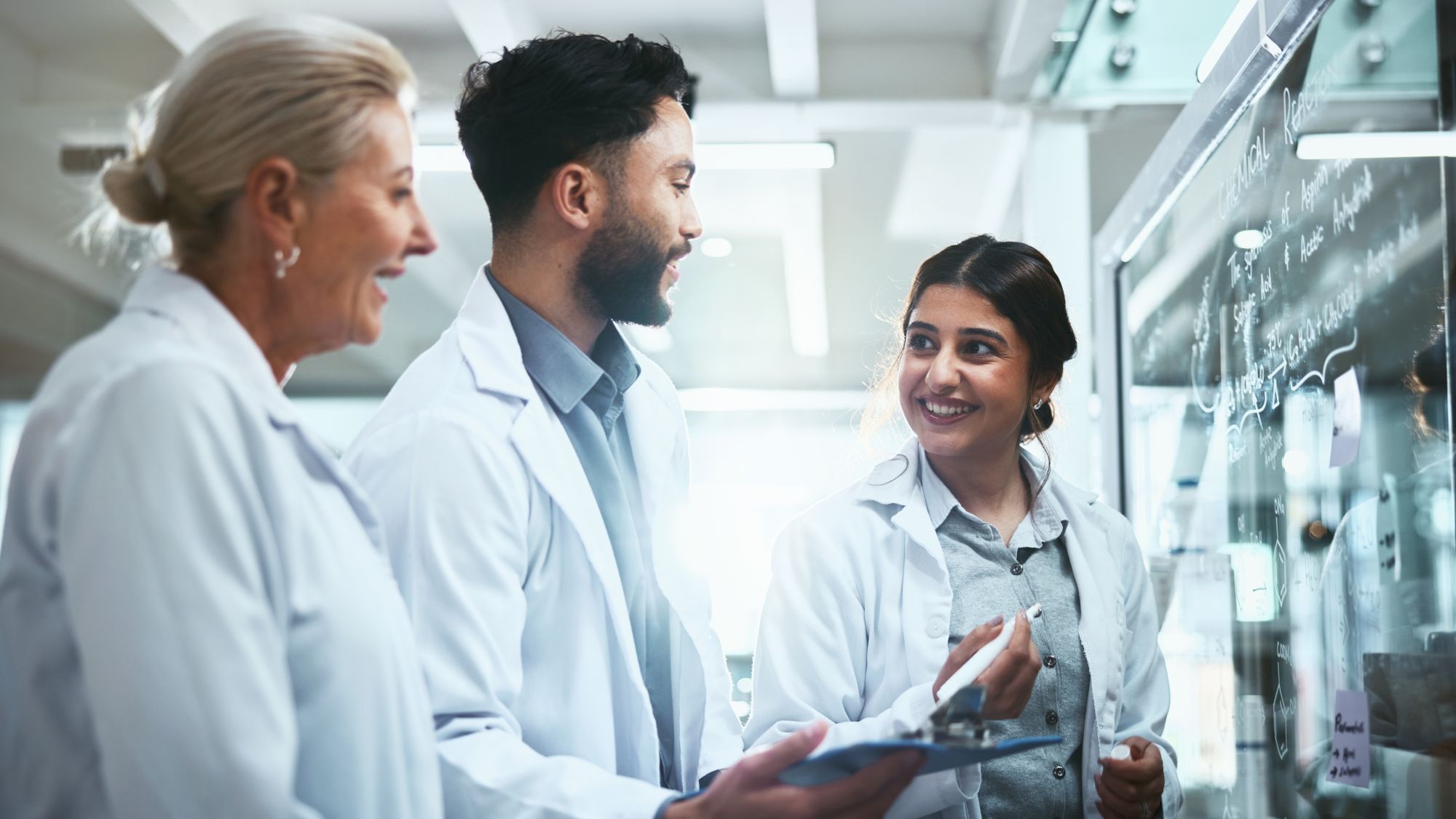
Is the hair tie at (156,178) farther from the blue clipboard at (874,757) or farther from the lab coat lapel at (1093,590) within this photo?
the lab coat lapel at (1093,590)

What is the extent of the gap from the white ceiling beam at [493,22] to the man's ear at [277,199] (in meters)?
3.09

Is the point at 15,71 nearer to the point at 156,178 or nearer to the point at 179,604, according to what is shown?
the point at 156,178

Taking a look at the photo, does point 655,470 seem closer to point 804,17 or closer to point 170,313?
point 170,313

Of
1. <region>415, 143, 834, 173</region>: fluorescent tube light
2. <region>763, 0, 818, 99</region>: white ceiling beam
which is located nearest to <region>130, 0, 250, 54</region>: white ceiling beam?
<region>415, 143, 834, 173</region>: fluorescent tube light

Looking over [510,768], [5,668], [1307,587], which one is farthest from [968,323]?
[5,668]

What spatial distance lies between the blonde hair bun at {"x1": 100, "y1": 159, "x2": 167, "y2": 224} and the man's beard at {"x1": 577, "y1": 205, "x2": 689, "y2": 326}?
2.05ft

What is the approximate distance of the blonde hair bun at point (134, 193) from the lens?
1021mm

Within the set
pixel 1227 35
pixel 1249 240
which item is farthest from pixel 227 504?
pixel 1227 35

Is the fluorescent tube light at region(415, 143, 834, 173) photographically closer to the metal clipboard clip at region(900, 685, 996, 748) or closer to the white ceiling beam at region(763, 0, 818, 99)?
the white ceiling beam at region(763, 0, 818, 99)

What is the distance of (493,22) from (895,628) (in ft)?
9.93

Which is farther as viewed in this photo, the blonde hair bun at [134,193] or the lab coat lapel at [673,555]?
the lab coat lapel at [673,555]

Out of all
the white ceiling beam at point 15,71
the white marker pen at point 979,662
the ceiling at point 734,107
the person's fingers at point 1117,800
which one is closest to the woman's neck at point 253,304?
the white marker pen at point 979,662

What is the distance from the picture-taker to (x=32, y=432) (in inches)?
35.7

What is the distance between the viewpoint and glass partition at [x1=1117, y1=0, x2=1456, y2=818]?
1.33m
